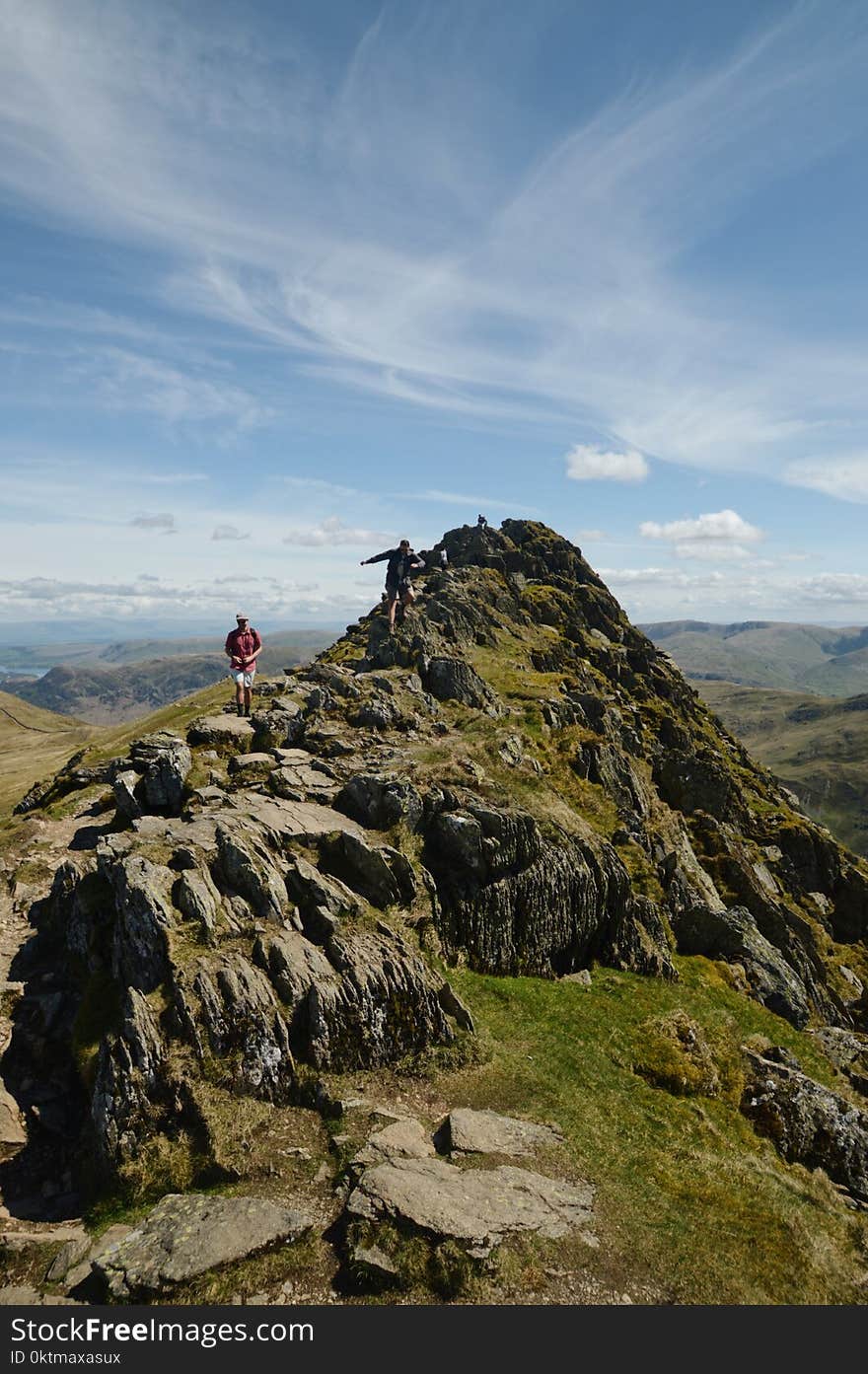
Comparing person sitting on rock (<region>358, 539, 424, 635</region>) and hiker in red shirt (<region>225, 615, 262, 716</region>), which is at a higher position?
person sitting on rock (<region>358, 539, 424, 635</region>)

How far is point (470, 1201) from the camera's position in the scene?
1564 cm

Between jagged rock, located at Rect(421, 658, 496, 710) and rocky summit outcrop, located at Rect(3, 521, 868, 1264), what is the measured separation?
245mm

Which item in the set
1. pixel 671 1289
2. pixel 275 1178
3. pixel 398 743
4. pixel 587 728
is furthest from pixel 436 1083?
pixel 587 728

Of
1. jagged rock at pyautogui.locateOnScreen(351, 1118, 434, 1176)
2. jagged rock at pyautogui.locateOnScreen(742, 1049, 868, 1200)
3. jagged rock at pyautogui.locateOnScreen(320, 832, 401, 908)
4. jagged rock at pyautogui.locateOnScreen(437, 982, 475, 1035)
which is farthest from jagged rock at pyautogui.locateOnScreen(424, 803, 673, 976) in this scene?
jagged rock at pyautogui.locateOnScreen(351, 1118, 434, 1176)

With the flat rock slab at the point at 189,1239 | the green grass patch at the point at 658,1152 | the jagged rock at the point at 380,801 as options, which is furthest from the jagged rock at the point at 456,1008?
the flat rock slab at the point at 189,1239

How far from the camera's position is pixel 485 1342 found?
40.8 ft

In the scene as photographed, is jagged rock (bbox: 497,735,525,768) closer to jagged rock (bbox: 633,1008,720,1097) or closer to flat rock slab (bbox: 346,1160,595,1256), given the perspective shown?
jagged rock (bbox: 633,1008,720,1097)

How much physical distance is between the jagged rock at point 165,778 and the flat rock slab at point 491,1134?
767 inches

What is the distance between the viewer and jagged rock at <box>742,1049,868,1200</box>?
914 inches

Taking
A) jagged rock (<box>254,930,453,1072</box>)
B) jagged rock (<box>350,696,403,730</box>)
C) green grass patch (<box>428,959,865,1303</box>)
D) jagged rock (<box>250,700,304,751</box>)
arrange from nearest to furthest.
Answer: green grass patch (<box>428,959,865,1303</box>) → jagged rock (<box>254,930,453,1072</box>) → jagged rock (<box>250,700,304,751</box>) → jagged rock (<box>350,696,403,730</box>)

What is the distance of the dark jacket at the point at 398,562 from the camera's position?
50812mm

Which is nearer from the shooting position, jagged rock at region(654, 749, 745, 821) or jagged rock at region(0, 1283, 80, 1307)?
jagged rock at region(0, 1283, 80, 1307)

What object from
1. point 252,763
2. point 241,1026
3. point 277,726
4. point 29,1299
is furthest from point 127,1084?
point 277,726

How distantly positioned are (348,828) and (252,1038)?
10.3m
